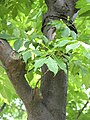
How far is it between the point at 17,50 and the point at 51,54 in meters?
0.16

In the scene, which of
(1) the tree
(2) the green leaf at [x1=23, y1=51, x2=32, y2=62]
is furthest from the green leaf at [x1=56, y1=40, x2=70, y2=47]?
(2) the green leaf at [x1=23, y1=51, x2=32, y2=62]

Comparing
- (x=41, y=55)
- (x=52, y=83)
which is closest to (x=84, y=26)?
(x=52, y=83)

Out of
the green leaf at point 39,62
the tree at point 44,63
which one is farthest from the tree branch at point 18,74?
the green leaf at point 39,62

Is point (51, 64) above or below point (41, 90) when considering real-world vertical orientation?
above

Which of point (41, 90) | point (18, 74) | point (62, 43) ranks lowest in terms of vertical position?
point (41, 90)

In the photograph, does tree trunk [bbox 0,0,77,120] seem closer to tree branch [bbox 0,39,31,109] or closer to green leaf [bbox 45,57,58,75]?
tree branch [bbox 0,39,31,109]

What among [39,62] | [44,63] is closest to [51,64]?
[39,62]

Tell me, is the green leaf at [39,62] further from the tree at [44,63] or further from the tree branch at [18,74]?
the tree branch at [18,74]

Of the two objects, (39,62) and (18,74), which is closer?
(39,62)

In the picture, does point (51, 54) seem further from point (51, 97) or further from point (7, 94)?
point (7, 94)

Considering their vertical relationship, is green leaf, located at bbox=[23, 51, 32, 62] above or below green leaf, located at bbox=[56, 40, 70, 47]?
below

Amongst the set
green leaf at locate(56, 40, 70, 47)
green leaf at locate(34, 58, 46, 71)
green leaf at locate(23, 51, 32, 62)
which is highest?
green leaf at locate(56, 40, 70, 47)

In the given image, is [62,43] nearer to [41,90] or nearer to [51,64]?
[51,64]

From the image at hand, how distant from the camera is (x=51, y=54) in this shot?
922mm
